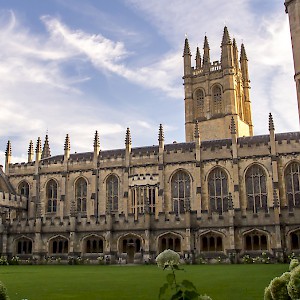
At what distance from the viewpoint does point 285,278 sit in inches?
225

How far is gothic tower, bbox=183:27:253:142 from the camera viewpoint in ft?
171

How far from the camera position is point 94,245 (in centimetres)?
3384

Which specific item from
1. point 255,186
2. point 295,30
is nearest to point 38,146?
point 255,186

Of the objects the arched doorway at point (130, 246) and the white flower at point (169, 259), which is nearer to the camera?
the white flower at point (169, 259)

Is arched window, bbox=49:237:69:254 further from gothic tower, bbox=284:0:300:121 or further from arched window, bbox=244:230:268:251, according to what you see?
gothic tower, bbox=284:0:300:121

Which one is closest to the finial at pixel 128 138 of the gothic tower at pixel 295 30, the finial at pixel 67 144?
the finial at pixel 67 144

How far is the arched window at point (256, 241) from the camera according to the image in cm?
3031

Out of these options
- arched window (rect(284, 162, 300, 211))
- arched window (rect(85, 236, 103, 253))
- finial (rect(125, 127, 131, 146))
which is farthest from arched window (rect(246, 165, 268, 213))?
arched window (rect(85, 236, 103, 253))

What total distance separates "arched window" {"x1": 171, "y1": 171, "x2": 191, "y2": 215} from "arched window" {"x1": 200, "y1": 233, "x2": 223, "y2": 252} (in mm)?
8228

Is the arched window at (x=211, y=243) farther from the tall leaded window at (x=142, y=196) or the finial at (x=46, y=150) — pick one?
the finial at (x=46, y=150)

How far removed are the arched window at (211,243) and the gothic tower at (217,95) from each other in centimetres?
2100

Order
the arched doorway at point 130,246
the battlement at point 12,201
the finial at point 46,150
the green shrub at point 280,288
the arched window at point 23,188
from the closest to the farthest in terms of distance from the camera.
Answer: the green shrub at point 280,288
the arched doorway at point 130,246
the battlement at point 12,201
the arched window at point 23,188
the finial at point 46,150

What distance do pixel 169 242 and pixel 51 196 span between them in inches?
666

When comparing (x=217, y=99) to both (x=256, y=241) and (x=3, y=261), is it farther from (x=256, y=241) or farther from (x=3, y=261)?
(x=3, y=261)
